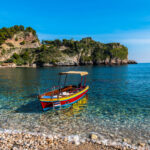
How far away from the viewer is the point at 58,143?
8641 mm

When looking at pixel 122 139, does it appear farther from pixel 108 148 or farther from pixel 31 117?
pixel 31 117

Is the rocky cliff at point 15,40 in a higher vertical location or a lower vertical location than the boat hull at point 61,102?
higher

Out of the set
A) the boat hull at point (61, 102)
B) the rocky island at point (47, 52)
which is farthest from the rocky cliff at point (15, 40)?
the boat hull at point (61, 102)

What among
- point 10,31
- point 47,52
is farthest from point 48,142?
point 10,31

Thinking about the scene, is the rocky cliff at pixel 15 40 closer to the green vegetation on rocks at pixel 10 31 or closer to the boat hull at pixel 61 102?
the green vegetation on rocks at pixel 10 31

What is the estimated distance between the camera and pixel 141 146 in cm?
855

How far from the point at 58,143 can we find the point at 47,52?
14001cm

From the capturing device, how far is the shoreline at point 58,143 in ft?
26.9

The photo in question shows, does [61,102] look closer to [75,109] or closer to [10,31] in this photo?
[75,109]

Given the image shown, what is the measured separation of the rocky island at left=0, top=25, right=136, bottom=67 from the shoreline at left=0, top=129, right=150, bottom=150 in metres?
118

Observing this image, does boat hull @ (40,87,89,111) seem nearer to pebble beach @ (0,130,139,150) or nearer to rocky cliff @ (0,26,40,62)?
pebble beach @ (0,130,139,150)

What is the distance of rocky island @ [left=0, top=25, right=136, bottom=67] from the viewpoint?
131 meters

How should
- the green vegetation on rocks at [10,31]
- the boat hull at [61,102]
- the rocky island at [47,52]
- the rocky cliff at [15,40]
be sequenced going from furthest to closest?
the green vegetation on rocks at [10,31] < the rocky cliff at [15,40] < the rocky island at [47,52] < the boat hull at [61,102]

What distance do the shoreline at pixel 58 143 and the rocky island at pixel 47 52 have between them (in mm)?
117973
